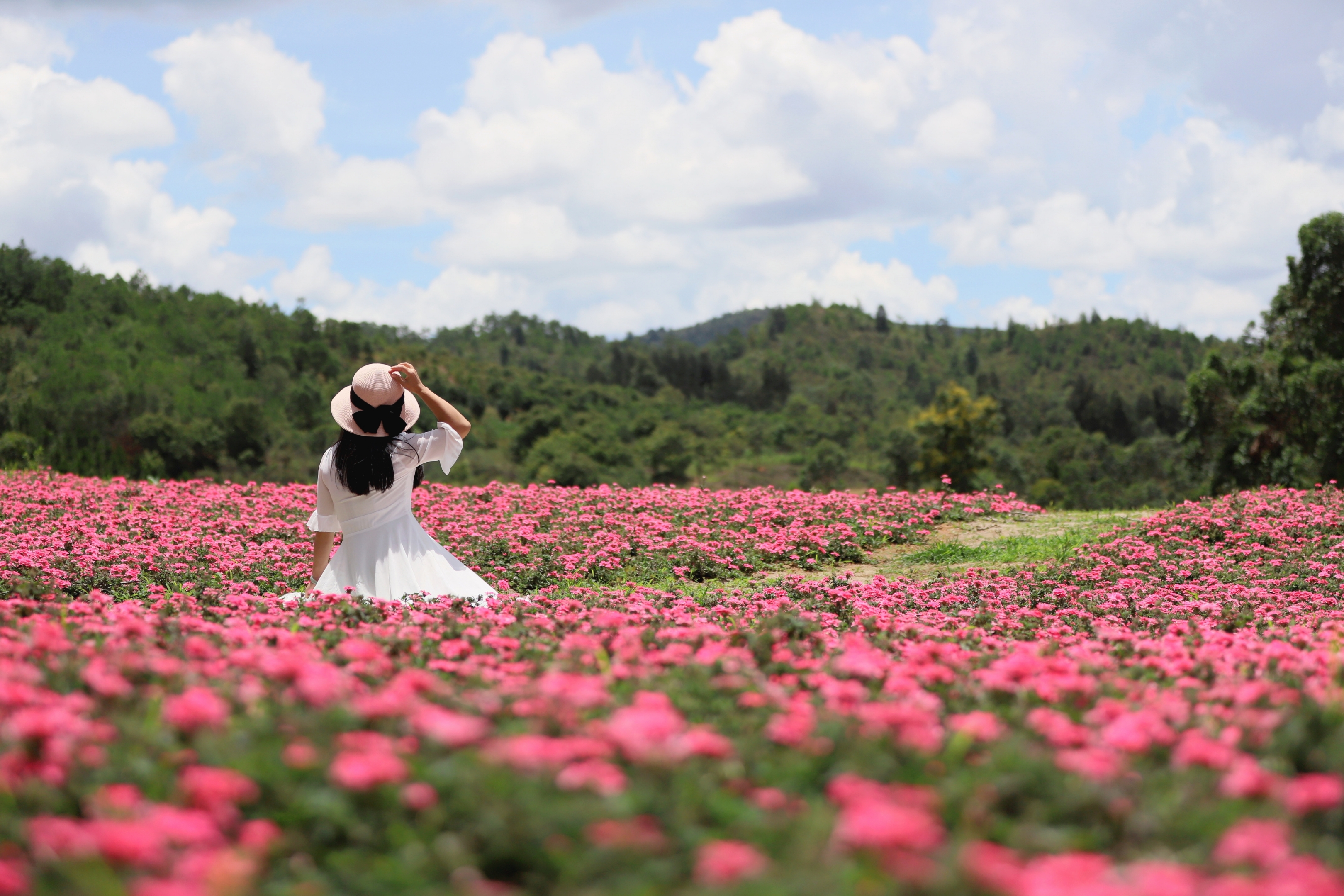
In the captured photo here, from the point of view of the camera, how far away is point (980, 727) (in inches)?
103

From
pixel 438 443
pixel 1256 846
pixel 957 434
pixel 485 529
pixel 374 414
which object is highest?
pixel 957 434

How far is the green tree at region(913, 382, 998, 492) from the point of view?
4838cm

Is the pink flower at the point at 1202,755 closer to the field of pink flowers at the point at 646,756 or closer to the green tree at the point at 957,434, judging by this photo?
the field of pink flowers at the point at 646,756

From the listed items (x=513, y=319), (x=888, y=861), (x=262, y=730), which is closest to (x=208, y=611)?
(x=262, y=730)

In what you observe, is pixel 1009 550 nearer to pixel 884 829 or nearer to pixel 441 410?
pixel 441 410

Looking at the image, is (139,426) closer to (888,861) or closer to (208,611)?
(208,611)

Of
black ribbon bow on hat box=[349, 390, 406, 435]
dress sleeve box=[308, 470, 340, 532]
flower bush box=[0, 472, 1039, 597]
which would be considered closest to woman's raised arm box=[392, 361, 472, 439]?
black ribbon bow on hat box=[349, 390, 406, 435]

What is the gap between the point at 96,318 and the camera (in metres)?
59.4

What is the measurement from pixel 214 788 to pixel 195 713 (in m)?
0.39

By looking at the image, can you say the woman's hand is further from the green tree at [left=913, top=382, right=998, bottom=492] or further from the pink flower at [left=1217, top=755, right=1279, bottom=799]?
the green tree at [left=913, top=382, right=998, bottom=492]

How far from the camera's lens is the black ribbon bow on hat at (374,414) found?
614 centimetres

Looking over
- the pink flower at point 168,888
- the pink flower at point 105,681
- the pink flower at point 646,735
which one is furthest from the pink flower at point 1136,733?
the pink flower at point 105,681

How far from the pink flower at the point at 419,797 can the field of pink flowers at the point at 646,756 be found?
0.01 meters

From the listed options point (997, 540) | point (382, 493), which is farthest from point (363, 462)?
point (997, 540)
